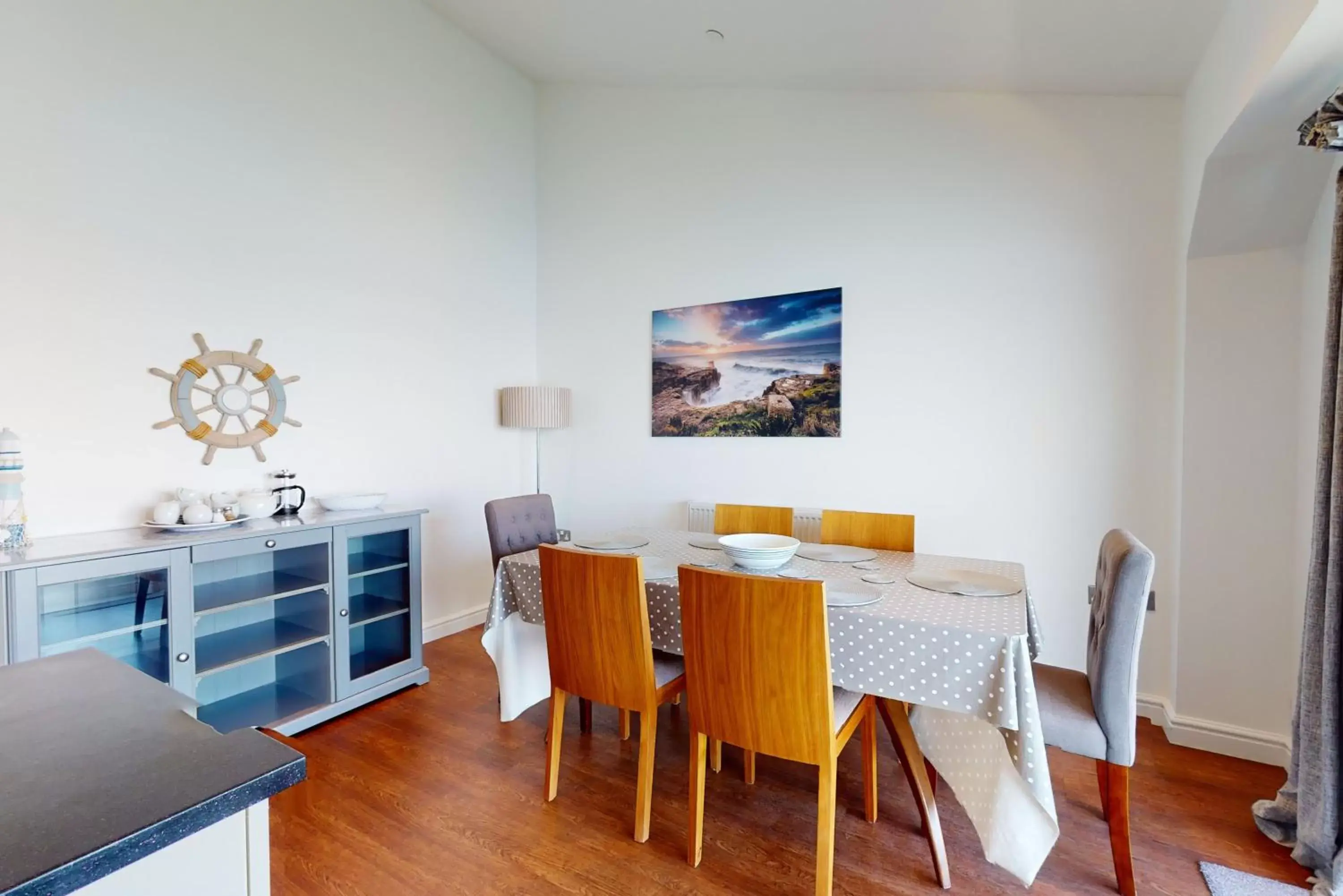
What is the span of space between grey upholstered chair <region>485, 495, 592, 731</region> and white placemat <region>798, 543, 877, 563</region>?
114 cm

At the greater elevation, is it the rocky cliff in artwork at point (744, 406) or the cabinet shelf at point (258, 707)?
the rocky cliff in artwork at point (744, 406)

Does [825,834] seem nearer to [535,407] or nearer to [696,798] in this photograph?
[696,798]

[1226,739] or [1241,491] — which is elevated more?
[1241,491]

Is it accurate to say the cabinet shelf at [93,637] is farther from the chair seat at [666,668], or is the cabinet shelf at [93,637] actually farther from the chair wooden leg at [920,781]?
the chair wooden leg at [920,781]

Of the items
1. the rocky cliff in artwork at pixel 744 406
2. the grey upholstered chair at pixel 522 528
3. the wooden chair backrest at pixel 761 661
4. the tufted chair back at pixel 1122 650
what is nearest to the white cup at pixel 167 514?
the grey upholstered chair at pixel 522 528

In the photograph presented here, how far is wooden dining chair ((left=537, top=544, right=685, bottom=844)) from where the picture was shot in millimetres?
1839

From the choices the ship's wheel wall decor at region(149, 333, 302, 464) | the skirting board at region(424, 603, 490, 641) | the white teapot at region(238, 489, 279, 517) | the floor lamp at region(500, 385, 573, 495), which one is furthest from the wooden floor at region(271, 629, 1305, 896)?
the floor lamp at region(500, 385, 573, 495)

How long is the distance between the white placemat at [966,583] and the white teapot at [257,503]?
2599 mm

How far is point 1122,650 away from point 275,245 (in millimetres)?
3673

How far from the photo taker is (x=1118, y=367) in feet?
8.82

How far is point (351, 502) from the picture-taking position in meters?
2.93

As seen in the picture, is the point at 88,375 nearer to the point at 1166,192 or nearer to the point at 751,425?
the point at 751,425

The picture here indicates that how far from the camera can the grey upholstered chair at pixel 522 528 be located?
2729 millimetres

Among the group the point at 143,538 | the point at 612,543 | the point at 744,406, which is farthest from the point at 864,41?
the point at 143,538
